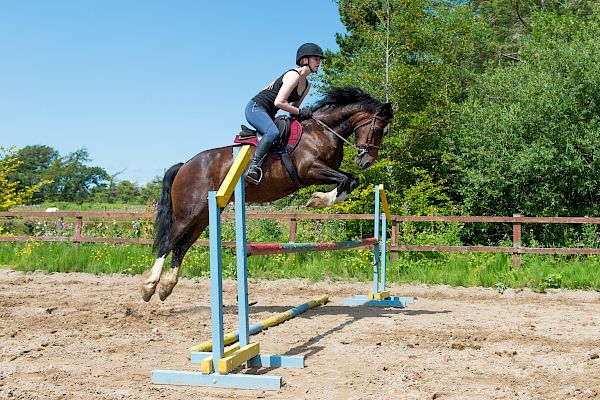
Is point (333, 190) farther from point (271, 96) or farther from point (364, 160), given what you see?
point (271, 96)

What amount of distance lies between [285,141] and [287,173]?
32 centimetres

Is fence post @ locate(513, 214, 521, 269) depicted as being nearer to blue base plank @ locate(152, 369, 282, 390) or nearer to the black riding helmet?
the black riding helmet

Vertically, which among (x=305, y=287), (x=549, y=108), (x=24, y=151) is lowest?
(x=305, y=287)

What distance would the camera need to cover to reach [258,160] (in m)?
5.82

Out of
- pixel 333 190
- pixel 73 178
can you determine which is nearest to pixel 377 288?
pixel 333 190

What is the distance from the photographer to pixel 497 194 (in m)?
13.5

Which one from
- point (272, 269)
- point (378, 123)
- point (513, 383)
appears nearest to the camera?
point (513, 383)

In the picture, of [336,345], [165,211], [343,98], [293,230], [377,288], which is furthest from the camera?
[293,230]

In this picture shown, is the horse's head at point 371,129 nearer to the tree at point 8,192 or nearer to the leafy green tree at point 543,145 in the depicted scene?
the leafy green tree at point 543,145

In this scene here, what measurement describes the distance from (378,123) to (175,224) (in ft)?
8.00

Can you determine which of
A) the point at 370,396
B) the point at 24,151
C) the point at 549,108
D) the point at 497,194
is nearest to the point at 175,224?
the point at 370,396

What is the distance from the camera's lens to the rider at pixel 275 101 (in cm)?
580

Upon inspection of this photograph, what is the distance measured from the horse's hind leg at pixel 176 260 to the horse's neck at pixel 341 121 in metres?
1.69

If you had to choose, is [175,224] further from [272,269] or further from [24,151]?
[24,151]
